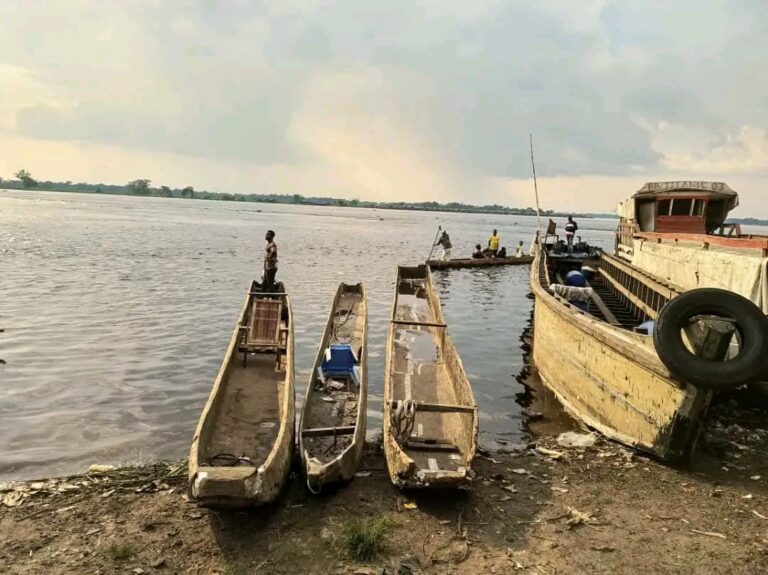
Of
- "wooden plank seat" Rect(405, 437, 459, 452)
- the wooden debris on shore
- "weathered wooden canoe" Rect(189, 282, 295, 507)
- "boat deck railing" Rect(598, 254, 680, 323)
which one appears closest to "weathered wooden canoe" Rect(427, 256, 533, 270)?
"boat deck railing" Rect(598, 254, 680, 323)

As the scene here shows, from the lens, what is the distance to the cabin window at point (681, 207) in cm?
1914

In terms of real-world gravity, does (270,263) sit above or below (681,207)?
below

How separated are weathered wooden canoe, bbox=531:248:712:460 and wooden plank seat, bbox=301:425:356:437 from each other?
155 inches

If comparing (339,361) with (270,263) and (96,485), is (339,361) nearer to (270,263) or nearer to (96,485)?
(96,485)

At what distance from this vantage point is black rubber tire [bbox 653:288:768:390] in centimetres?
628

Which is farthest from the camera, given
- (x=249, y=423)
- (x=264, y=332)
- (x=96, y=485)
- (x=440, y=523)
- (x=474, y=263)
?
(x=474, y=263)

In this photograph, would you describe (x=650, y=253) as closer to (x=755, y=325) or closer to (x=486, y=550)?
(x=755, y=325)

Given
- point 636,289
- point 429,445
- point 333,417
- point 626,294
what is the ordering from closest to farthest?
point 429,445, point 333,417, point 636,289, point 626,294

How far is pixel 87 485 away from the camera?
677cm

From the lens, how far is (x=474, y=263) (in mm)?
34500

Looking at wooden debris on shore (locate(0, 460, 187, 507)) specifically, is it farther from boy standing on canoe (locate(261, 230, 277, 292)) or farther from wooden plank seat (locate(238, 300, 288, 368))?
boy standing on canoe (locate(261, 230, 277, 292))

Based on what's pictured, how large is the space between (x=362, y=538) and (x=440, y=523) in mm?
1008

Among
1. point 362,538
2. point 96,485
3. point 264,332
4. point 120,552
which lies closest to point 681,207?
point 264,332

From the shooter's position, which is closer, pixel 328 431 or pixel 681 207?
pixel 328 431
